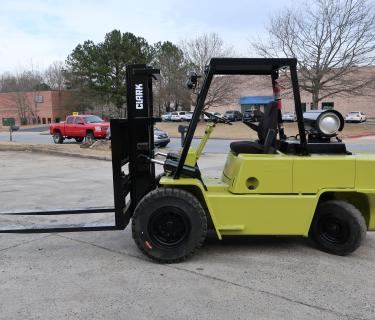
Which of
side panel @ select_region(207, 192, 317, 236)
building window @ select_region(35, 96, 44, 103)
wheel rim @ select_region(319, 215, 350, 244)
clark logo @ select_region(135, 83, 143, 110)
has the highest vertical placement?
building window @ select_region(35, 96, 44, 103)

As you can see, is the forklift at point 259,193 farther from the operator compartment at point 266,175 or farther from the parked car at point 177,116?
the parked car at point 177,116

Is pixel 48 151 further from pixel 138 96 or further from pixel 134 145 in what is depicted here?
pixel 138 96

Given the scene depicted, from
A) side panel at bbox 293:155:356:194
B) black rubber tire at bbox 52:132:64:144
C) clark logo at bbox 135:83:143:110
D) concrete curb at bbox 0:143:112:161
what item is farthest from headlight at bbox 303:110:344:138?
black rubber tire at bbox 52:132:64:144

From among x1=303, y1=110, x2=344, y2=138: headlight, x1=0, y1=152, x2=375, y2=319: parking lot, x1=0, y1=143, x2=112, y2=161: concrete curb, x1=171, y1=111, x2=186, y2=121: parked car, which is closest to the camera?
x1=0, y1=152, x2=375, y2=319: parking lot

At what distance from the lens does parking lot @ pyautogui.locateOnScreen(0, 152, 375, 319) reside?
12.3ft

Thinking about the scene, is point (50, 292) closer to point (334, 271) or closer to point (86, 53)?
point (334, 271)

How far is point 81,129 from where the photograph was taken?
88.3 feet

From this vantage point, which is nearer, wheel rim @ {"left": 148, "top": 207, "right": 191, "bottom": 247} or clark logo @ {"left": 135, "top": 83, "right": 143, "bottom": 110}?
wheel rim @ {"left": 148, "top": 207, "right": 191, "bottom": 247}

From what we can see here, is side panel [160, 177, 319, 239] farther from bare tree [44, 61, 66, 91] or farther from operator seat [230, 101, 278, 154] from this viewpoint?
bare tree [44, 61, 66, 91]

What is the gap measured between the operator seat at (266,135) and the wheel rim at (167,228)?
1.17m

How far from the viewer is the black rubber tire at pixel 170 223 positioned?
482cm

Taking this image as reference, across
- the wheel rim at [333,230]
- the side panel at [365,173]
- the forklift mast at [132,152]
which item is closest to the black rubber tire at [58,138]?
the forklift mast at [132,152]

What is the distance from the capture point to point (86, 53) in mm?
58625

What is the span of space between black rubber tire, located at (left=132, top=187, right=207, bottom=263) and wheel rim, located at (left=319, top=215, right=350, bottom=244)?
5.01ft
